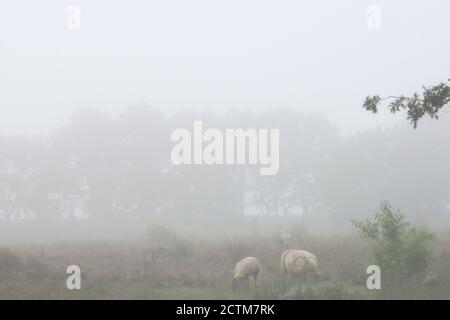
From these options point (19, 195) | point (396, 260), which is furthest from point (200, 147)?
Answer: point (396, 260)

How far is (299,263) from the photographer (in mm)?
17984

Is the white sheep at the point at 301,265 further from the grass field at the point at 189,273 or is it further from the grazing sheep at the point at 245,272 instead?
the grazing sheep at the point at 245,272

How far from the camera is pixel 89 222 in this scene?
175 ft

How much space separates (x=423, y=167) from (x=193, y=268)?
125 feet

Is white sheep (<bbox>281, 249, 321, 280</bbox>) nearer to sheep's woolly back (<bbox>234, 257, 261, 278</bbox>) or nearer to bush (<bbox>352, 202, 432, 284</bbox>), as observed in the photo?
sheep's woolly back (<bbox>234, 257, 261, 278</bbox>)

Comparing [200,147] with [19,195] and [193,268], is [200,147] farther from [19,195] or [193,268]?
[193,268]

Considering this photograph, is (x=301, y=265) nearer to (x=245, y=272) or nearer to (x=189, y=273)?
(x=245, y=272)

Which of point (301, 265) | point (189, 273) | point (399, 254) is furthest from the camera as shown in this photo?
point (189, 273)

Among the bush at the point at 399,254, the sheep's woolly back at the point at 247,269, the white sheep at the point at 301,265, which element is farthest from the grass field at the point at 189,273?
the bush at the point at 399,254

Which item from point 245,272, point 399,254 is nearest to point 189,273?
point 245,272

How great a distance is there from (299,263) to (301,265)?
0.10 m

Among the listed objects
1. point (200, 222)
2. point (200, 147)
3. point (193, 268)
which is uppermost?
point (200, 147)

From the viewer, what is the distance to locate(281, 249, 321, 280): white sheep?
1789 cm

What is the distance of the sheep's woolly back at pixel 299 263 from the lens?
1789 cm
